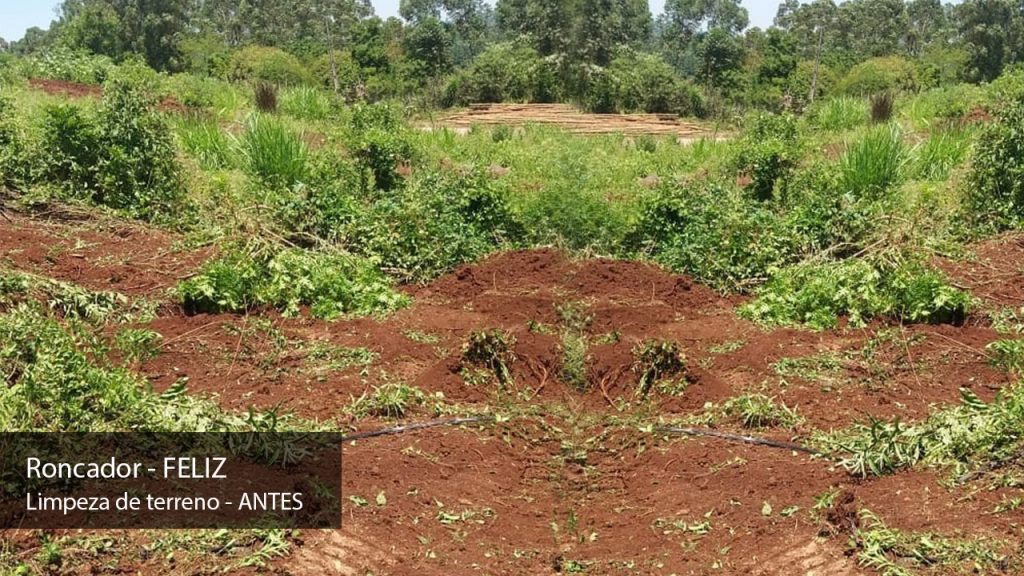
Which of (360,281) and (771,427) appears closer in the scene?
(771,427)

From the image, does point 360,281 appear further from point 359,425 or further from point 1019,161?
point 1019,161

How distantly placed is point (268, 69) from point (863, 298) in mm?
20847

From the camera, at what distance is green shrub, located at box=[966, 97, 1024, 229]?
9.03 m

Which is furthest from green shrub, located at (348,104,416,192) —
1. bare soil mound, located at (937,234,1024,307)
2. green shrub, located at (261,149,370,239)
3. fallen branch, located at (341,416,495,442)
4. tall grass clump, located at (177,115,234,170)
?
fallen branch, located at (341,416,495,442)

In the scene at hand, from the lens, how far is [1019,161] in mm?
9094

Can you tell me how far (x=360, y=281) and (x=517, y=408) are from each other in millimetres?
2199

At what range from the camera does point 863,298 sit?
682cm

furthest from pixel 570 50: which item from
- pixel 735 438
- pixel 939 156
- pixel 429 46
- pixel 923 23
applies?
pixel 923 23

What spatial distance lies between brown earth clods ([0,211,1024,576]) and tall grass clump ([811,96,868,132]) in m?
7.76

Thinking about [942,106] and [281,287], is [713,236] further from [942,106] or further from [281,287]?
[942,106]

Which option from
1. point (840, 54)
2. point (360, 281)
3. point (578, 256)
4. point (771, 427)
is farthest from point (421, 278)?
point (840, 54)

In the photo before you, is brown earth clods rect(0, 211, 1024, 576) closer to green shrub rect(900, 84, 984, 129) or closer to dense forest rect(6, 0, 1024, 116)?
dense forest rect(6, 0, 1024, 116)

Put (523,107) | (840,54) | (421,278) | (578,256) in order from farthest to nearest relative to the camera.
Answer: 1. (840,54)
2. (523,107)
3. (578,256)
4. (421,278)

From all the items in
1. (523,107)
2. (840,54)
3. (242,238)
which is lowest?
(242,238)
